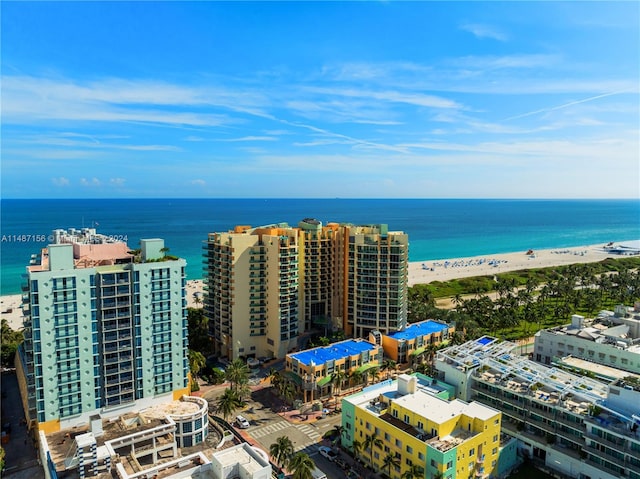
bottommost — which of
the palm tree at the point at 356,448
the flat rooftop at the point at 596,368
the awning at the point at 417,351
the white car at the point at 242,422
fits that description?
the white car at the point at 242,422

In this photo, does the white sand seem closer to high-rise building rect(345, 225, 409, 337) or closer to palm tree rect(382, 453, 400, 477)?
high-rise building rect(345, 225, 409, 337)

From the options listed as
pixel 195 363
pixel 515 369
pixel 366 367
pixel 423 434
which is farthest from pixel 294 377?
pixel 515 369

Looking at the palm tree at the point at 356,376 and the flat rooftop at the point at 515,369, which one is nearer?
the flat rooftop at the point at 515,369

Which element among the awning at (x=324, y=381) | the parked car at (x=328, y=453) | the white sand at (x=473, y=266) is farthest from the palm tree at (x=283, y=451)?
the white sand at (x=473, y=266)

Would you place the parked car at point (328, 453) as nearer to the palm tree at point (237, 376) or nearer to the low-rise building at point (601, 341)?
the palm tree at point (237, 376)

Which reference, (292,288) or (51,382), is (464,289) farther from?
(51,382)

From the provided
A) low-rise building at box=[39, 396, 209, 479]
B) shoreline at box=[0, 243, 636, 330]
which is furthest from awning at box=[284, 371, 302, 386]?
shoreline at box=[0, 243, 636, 330]

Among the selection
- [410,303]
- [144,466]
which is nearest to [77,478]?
[144,466]
